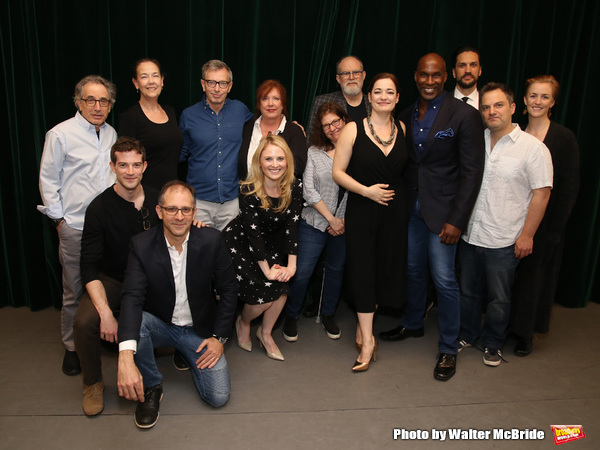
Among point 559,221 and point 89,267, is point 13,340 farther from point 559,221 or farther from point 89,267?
point 559,221

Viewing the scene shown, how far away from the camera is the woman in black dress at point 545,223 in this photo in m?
2.66

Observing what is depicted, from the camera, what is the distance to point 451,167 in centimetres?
254

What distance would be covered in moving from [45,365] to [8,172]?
55.6 inches

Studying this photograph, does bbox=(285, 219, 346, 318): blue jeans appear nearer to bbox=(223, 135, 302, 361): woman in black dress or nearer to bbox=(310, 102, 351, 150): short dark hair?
bbox=(223, 135, 302, 361): woman in black dress

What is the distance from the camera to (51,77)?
3.26m

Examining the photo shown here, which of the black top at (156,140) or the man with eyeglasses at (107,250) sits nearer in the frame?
the man with eyeglasses at (107,250)

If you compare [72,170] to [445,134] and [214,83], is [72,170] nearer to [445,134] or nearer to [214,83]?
[214,83]

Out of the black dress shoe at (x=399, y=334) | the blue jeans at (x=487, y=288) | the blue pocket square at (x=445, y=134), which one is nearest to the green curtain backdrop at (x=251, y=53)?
the blue pocket square at (x=445, y=134)

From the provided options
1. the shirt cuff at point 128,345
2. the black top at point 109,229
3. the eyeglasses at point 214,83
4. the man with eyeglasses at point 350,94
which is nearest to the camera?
the shirt cuff at point 128,345

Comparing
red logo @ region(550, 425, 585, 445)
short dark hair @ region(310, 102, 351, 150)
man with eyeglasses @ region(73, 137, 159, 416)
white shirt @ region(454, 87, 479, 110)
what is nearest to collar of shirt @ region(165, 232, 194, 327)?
man with eyeglasses @ region(73, 137, 159, 416)

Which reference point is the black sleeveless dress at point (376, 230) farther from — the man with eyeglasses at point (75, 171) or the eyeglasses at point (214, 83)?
the man with eyeglasses at point (75, 171)

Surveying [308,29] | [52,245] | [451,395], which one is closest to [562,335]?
[451,395]

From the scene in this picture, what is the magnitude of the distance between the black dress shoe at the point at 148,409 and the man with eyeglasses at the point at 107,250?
211 millimetres

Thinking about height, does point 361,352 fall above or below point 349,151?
below
